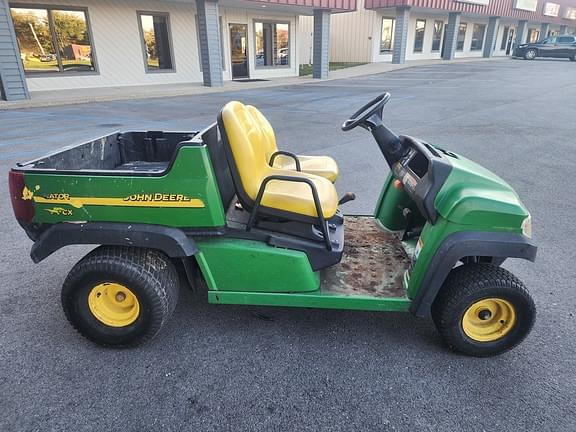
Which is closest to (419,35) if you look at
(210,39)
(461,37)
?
(461,37)

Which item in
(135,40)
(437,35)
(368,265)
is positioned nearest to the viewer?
(368,265)

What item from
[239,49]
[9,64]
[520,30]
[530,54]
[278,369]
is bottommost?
[278,369]

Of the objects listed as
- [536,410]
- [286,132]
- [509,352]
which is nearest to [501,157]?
[286,132]

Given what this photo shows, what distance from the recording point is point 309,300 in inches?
93.5

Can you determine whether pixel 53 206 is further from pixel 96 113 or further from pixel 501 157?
pixel 96 113

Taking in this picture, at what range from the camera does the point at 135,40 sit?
582 inches

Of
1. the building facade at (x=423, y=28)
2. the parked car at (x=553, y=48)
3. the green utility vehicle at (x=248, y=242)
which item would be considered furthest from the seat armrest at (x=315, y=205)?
the parked car at (x=553, y=48)

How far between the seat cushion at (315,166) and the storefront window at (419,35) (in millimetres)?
27544

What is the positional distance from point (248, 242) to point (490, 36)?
37538 millimetres

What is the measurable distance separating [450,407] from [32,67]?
15580 millimetres

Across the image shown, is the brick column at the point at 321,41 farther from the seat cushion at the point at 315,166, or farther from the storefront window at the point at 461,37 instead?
the storefront window at the point at 461,37

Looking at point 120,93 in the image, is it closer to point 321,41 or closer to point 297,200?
point 321,41

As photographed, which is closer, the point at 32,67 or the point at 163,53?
the point at 32,67

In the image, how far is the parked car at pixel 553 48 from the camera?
29188 mm
